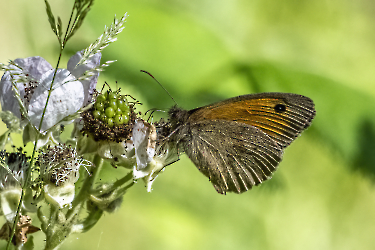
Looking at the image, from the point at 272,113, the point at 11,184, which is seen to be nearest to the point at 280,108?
the point at 272,113

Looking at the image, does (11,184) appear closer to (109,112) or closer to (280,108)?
(109,112)

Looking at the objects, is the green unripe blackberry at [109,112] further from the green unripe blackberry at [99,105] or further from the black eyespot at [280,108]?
the black eyespot at [280,108]

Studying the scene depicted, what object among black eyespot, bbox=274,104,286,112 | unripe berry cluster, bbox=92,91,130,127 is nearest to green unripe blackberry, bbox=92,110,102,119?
unripe berry cluster, bbox=92,91,130,127

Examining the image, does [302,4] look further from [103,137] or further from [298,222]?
[103,137]

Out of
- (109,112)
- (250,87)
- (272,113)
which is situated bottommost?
(250,87)

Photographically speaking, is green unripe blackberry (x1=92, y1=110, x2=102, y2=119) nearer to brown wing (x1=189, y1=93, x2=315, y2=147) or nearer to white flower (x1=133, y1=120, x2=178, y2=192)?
white flower (x1=133, y1=120, x2=178, y2=192)

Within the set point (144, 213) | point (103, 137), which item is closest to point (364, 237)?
point (144, 213)
